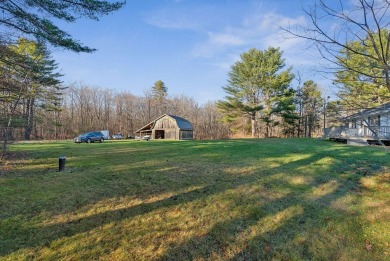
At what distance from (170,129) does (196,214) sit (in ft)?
97.6

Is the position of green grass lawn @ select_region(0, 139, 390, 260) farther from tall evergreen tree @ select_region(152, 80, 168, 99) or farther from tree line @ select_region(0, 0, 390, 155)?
tall evergreen tree @ select_region(152, 80, 168, 99)

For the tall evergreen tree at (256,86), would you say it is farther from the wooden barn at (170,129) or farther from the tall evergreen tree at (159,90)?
the tall evergreen tree at (159,90)

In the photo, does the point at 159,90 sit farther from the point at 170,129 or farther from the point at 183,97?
the point at 170,129

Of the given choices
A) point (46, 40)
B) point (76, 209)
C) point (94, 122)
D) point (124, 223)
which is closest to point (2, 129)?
point (46, 40)

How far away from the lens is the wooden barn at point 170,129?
33.4 metres

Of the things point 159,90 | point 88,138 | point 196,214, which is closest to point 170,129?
point 88,138

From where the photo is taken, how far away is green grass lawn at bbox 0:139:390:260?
370 cm

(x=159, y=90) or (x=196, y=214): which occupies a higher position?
(x=159, y=90)

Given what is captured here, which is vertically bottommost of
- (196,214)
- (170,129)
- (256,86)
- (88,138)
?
(196,214)

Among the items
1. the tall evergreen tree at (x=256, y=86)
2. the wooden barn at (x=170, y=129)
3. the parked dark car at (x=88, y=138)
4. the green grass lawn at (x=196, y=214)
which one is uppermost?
the tall evergreen tree at (x=256, y=86)

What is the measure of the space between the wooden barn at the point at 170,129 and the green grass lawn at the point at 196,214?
1012 inches

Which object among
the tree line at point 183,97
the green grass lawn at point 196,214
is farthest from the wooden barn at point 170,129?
the green grass lawn at point 196,214

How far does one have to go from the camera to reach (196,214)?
4742 millimetres

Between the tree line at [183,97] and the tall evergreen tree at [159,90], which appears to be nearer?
the tree line at [183,97]
